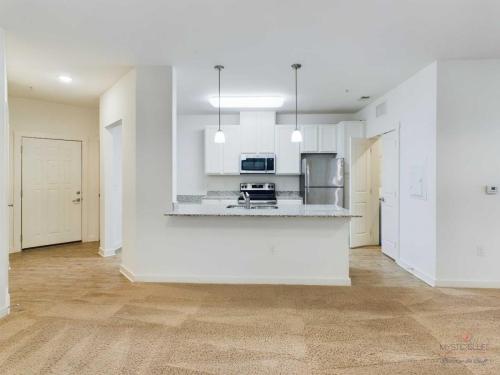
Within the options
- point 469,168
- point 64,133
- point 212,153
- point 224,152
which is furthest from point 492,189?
point 64,133

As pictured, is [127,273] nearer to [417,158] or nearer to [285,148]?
[285,148]

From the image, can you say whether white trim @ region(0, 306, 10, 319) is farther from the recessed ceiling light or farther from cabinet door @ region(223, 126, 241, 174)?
cabinet door @ region(223, 126, 241, 174)

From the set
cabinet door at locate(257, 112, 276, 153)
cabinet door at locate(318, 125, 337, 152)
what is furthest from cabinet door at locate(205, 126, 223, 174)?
cabinet door at locate(318, 125, 337, 152)

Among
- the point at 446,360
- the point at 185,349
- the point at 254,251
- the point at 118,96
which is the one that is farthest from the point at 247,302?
the point at 118,96

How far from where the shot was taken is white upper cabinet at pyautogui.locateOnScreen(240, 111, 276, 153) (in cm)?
608

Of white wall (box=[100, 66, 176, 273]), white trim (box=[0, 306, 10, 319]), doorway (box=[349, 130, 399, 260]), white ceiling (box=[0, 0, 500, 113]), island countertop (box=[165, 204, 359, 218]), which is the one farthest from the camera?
doorway (box=[349, 130, 399, 260])

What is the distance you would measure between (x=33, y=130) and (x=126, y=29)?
3728mm

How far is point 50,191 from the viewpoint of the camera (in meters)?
5.73

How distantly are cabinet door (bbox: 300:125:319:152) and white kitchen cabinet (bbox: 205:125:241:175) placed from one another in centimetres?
126

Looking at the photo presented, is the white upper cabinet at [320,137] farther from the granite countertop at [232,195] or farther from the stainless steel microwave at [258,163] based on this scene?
Answer: the granite countertop at [232,195]

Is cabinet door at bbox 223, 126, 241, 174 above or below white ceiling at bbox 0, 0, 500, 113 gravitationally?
below

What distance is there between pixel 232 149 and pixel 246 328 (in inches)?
156

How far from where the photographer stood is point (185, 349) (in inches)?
91.9

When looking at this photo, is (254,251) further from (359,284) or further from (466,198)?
(466,198)
